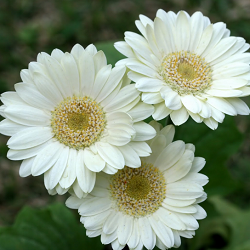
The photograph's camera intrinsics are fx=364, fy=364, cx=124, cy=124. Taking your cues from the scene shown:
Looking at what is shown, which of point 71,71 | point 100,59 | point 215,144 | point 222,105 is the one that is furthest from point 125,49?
point 215,144

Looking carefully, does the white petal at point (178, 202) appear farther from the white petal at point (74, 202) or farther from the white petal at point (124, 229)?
the white petal at point (74, 202)

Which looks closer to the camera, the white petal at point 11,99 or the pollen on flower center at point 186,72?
the white petal at point 11,99

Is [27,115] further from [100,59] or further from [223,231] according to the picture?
[223,231]

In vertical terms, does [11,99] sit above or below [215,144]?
above

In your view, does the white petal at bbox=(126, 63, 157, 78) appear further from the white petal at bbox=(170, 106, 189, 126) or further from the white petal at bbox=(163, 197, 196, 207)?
the white petal at bbox=(163, 197, 196, 207)

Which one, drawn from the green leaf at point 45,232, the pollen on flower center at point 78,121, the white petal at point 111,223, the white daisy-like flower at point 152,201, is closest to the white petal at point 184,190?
the white daisy-like flower at point 152,201

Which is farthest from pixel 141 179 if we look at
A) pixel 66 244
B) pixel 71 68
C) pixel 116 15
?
pixel 116 15

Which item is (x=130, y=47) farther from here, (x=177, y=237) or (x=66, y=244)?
(x=66, y=244)
